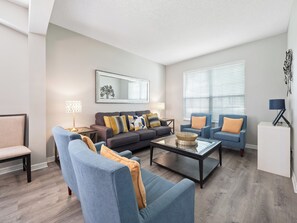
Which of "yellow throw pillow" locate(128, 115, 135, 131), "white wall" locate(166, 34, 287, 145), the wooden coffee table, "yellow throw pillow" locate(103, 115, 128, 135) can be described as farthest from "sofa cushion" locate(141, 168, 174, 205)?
"white wall" locate(166, 34, 287, 145)

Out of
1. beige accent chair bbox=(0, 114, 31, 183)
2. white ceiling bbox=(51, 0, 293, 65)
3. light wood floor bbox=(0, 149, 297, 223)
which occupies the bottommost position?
light wood floor bbox=(0, 149, 297, 223)

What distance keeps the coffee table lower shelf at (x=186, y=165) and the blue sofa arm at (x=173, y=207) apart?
108cm

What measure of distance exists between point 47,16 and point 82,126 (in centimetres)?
209

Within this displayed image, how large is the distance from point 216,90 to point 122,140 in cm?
311

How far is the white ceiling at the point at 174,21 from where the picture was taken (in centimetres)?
218

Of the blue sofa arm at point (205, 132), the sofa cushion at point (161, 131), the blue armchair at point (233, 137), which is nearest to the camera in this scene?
the blue armchair at point (233, 137)

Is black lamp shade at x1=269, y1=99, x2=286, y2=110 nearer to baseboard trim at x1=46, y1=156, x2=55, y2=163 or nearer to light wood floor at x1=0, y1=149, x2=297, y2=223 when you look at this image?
light wood floor at x1=0, y1=149, x2=297, y2=223

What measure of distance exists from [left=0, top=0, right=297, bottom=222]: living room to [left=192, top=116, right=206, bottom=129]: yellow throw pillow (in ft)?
1.49

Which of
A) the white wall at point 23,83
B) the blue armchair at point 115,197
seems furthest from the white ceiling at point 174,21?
the blue armchair at point 115,197

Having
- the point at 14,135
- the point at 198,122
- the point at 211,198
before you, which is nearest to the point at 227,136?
the point at 198,122

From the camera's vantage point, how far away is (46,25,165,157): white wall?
9.00 ft

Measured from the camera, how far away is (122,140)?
9.29ft

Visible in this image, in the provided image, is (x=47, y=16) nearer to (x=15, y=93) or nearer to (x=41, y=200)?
(x=15, y=93)

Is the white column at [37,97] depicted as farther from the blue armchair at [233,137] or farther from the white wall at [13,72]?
the blue armchair at [233,137]
